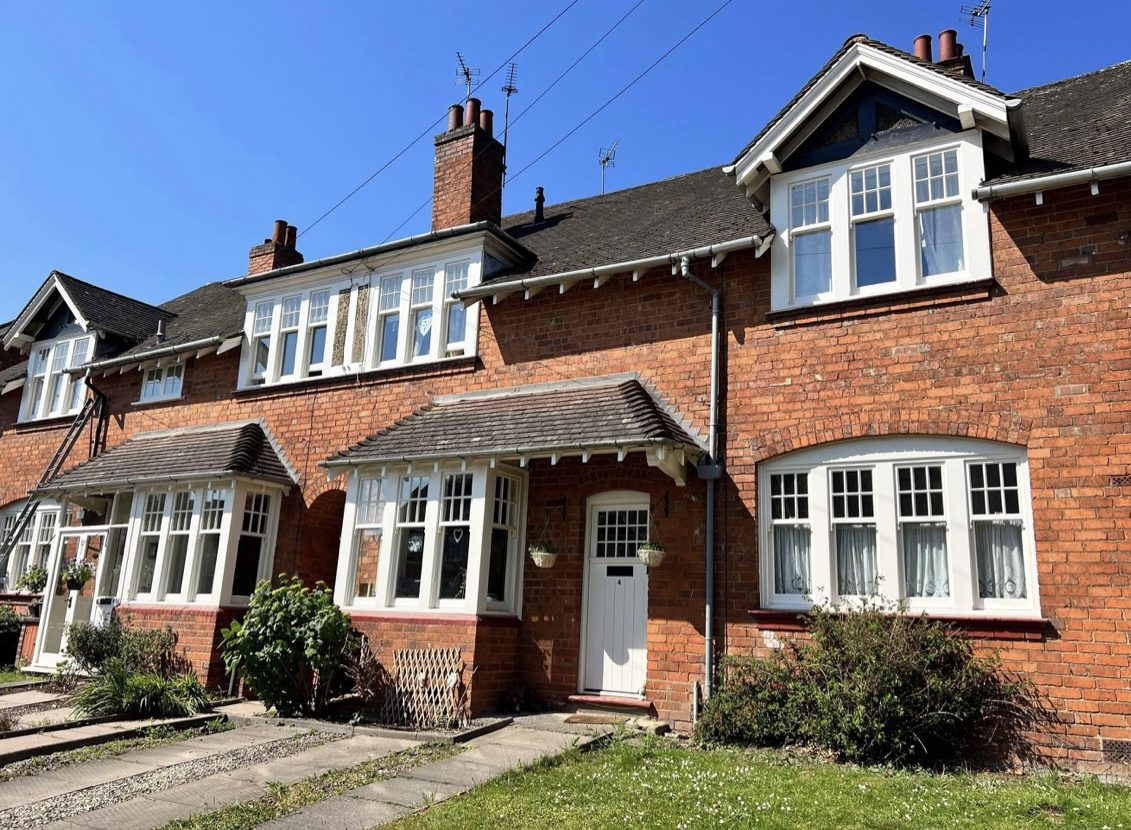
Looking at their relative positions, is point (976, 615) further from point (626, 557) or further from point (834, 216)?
point (834, 216)

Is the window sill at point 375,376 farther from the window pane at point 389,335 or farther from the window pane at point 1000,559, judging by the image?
the window pane at point 1000,559

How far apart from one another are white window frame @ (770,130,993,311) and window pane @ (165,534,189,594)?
11343 mm

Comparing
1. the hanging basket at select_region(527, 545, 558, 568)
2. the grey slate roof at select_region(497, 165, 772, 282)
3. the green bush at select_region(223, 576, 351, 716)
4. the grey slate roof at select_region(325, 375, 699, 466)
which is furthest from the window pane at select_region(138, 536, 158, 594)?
the grey slate roof at select_region(497, 165, 772, 282)

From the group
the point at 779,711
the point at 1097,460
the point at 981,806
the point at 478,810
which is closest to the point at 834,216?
the point at 1097,460

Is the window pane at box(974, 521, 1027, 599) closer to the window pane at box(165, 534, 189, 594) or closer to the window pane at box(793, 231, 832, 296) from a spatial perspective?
the window pane at box(793, 231, 832, 296)

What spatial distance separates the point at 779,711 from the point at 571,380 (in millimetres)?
5761

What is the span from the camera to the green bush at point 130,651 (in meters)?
14.1

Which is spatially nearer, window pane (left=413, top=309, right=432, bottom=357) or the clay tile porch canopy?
the clay tile porch canopy

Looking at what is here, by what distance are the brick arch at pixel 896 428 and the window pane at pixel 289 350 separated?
989cm

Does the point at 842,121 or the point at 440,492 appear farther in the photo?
the point at 440,492

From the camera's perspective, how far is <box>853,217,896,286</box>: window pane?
11.1 metres

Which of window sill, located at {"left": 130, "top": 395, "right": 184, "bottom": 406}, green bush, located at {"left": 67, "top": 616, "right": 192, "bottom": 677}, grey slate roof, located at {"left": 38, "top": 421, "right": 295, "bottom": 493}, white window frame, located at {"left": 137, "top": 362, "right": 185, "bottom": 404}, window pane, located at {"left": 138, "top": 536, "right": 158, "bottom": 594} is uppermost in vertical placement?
white window frame, located at {"left": 137, "top": 362, "right": 185, "bottom": 404}

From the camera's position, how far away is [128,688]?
11625mm

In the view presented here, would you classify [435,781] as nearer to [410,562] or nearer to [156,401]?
[410,562]
